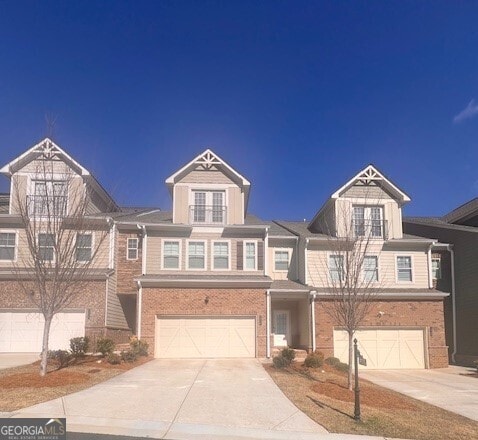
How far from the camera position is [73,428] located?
8594 millimetres

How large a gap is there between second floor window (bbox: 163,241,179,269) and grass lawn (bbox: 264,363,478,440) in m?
9.40

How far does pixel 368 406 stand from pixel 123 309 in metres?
15.6

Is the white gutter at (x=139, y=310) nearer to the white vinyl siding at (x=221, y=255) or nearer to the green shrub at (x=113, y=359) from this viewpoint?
the white vinyl siding at (x=221, y=255)

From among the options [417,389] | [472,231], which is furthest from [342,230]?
[417,389]

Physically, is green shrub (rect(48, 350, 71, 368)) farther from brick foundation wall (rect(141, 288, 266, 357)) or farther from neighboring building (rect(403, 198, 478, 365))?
neighboring building (rect(403, 198, 478, 365))

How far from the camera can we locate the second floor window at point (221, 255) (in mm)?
23625

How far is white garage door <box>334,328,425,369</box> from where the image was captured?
23.1 m

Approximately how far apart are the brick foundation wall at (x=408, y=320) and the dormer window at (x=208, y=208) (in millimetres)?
6302

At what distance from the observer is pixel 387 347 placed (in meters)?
23.3

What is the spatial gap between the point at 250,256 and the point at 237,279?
1.75 meters

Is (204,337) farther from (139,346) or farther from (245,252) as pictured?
(245,252)

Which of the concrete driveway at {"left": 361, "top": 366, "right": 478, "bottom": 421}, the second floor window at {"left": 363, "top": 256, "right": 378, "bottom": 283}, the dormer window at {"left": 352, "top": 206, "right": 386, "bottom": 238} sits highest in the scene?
the dormer window at {"left": 352, "top": 206, "right": 386, "bottom": 238}

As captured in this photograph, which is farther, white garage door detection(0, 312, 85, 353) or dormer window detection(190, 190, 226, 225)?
dormer window detection(190, 190, 226, 225)

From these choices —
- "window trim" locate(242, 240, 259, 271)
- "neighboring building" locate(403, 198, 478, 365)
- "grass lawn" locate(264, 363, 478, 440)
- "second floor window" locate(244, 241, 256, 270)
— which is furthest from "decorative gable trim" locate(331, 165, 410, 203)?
"grass lawn" locate(264, 363, 478, 440)
